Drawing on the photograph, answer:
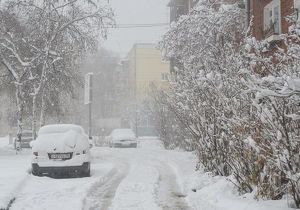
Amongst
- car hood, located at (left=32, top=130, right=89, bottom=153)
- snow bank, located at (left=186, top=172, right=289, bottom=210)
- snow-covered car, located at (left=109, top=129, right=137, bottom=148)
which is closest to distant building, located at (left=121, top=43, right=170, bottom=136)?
snow-covered car, located at (left=109, top=129, right=137, bottom=148)

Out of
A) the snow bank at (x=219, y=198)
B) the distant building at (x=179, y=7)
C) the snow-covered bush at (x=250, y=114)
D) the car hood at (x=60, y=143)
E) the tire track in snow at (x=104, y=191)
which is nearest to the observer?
the snow-covered bush at (x=250, y=114)

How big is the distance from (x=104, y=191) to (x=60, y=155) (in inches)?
122

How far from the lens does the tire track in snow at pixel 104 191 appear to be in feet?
35.9

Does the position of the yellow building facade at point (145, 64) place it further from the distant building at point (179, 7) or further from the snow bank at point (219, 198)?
the snow bank at point (219, 198)

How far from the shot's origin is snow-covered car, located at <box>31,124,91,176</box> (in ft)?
51.5

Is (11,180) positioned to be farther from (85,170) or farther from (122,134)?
(122,134)

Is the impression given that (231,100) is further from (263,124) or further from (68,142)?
(68,142)

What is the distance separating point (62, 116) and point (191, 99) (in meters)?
17.1

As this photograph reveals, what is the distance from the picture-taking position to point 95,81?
269ft

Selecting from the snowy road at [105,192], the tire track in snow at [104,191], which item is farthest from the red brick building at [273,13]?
→ the tire track in snow at [104,191]

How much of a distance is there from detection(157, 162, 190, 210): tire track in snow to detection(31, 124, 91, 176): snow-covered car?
7.50 ft

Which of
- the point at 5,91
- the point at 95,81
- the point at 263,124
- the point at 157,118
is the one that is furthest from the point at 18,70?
the point at 95,81

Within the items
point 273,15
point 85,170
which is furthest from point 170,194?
point 273,15

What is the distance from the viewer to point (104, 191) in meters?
13.1
